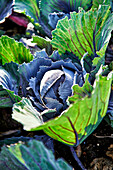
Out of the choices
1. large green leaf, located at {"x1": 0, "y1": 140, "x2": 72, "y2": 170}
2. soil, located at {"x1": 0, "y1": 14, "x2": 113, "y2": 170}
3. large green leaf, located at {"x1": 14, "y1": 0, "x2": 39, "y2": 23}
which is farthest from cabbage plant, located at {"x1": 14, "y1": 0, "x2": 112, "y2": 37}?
large green leaf, located at {"x1": 0, "y1": 140, "x2": 72, "y2": 170}

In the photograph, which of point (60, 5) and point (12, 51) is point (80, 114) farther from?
point (60, 5)

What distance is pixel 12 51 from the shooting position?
1.25 m

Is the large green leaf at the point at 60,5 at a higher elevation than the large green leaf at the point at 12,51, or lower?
higher

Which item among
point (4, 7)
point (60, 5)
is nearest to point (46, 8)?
point (60, 5)

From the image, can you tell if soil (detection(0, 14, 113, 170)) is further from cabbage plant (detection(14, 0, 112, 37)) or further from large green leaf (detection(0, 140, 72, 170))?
cabbage plant (detection(14, 0, 112, 37))

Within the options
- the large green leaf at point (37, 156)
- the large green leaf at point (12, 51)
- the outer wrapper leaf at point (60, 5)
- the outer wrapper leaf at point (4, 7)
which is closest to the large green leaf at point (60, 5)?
the outer wrapper leaf at point (60, 5)

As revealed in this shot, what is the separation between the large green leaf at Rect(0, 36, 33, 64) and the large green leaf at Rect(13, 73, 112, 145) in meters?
0.37

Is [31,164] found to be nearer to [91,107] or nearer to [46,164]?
[46,164]

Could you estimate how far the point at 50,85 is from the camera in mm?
1038

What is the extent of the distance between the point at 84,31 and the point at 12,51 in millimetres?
407

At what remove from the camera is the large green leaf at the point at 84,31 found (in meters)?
1.12

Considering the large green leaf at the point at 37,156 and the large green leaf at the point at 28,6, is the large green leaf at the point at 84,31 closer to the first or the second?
the large green leaf at the point at 28,6

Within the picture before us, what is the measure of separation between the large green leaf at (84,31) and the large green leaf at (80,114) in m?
0.32

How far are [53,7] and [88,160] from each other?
0.99m
